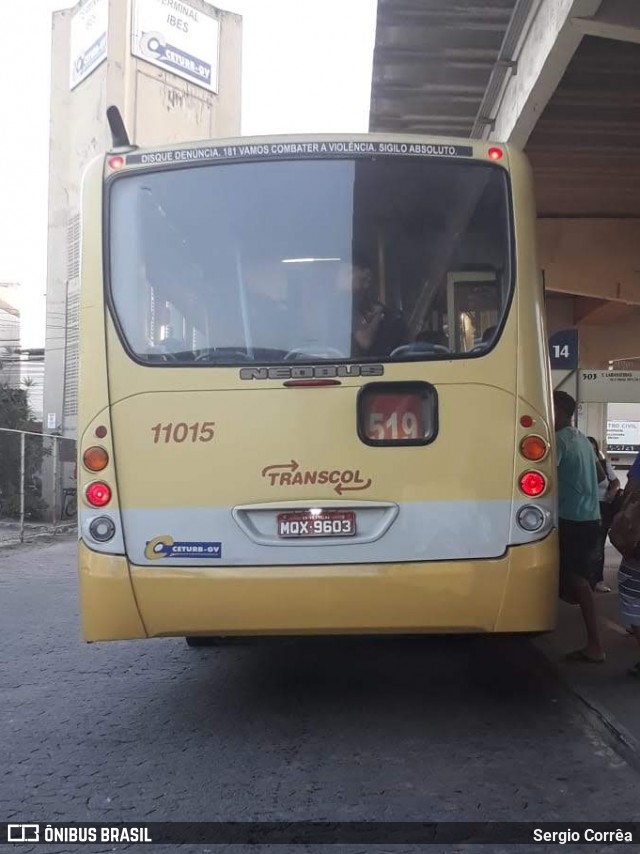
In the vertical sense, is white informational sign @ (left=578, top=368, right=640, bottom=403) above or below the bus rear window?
below

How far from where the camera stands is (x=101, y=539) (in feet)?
15.0

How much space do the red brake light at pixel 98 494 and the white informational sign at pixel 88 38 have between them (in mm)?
27919

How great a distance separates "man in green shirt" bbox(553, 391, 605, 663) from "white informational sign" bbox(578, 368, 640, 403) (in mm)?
5121

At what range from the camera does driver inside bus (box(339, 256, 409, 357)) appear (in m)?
4.62

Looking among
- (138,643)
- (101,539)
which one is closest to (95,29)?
(138,643)

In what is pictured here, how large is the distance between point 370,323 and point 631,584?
242 centimetres

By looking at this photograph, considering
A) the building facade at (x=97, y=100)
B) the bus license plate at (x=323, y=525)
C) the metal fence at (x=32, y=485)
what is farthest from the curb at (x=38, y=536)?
the bus license plate at (x=323, y=525)

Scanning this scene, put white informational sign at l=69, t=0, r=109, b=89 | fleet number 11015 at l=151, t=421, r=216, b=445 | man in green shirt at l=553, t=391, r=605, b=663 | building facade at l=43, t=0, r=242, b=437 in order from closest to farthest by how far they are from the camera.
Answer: fleet number 11015 at l=151, t=421, r=216, b=445
man in green shirt at l=553, t=391, r=605, b=663
building facade at l=43, t=0, r=242, b=437
white informational sign at l=69, t=0, r=109, b=89

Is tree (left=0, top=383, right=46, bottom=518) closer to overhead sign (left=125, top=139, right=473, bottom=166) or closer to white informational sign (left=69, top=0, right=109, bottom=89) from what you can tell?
overhead sign (left=125, top=139, right=473, bottom=166)

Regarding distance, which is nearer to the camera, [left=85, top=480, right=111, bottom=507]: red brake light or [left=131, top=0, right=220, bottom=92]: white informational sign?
[left=85, top=480, right=111, bottom=507]: red brake light

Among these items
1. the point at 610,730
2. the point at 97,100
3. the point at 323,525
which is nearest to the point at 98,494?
the point at 323,525

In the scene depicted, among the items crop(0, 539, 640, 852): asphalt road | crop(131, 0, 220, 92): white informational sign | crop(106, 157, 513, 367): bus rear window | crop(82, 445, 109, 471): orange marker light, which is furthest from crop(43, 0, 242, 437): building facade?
crop(82, 445, 109, 471): orange marker light

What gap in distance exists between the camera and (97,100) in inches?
1143

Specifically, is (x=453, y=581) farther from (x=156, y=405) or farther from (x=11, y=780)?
(x=11, y=780)
